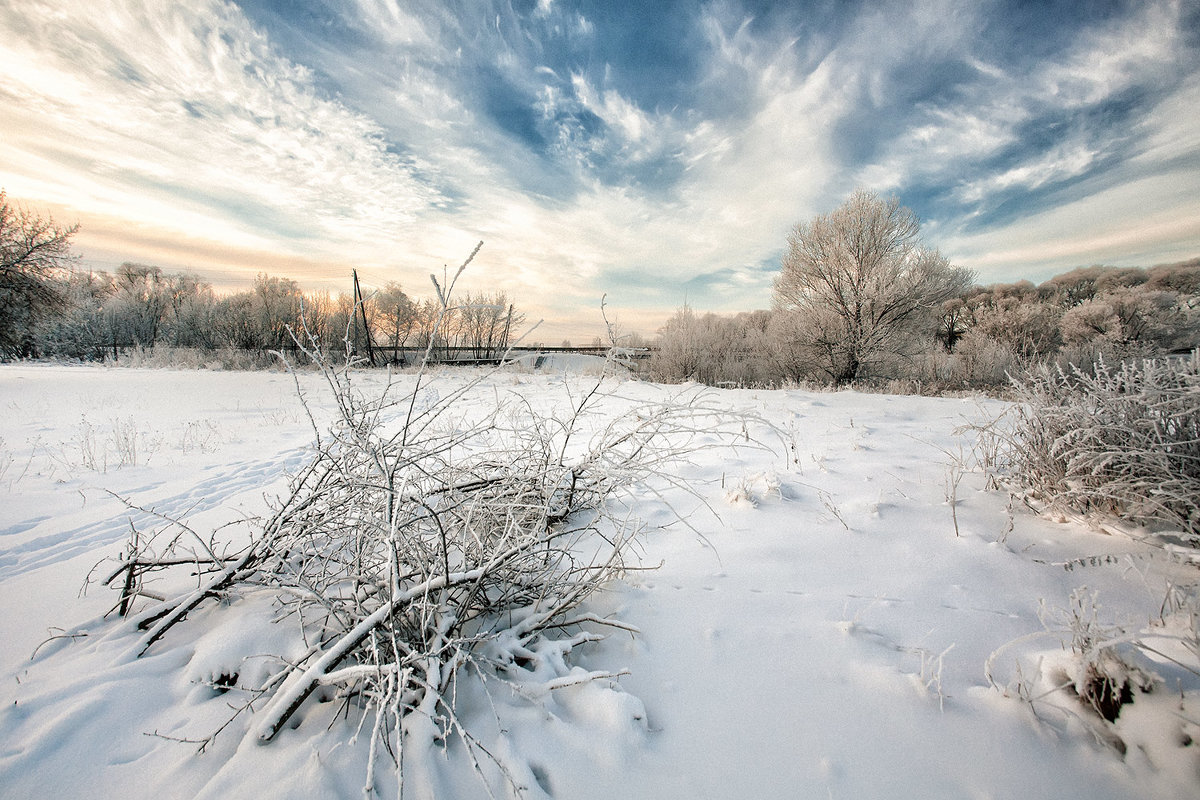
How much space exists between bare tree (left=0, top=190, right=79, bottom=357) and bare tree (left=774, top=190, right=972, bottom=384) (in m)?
24.4

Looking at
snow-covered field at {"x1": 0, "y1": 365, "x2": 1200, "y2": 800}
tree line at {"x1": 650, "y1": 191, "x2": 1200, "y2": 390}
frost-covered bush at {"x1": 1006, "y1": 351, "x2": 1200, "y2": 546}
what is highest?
tree line at {"x1": 650, "y1": 191, "x2": 1200, "y2": 390}

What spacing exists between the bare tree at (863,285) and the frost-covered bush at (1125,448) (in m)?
10.6

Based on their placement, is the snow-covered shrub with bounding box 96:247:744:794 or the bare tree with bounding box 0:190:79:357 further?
the bare tree with bounding box 0:190:79:357

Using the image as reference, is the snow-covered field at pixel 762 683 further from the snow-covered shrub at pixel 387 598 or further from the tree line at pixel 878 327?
the tree line at pixel 878 327

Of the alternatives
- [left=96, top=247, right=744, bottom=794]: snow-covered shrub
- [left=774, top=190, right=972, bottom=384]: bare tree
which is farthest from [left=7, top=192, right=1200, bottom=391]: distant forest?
[left=96, top=247, right=744, bottom=794]: snow-covered shrub

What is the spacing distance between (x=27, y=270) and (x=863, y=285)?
2615 cm

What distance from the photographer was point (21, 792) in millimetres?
1020

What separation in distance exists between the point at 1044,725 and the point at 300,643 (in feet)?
7.53

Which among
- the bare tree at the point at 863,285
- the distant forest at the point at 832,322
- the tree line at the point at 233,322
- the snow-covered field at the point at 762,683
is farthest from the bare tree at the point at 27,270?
the bare tree at the point at 863,285

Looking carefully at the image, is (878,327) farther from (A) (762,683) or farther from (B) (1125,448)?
(A) (762,683)

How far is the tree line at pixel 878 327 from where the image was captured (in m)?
11.8

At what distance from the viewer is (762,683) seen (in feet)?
4.64

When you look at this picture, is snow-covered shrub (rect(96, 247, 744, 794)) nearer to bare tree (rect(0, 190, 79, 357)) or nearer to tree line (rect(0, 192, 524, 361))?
tree line (rect(0, 192, 524, 361))

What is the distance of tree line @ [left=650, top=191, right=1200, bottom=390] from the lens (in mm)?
11844
